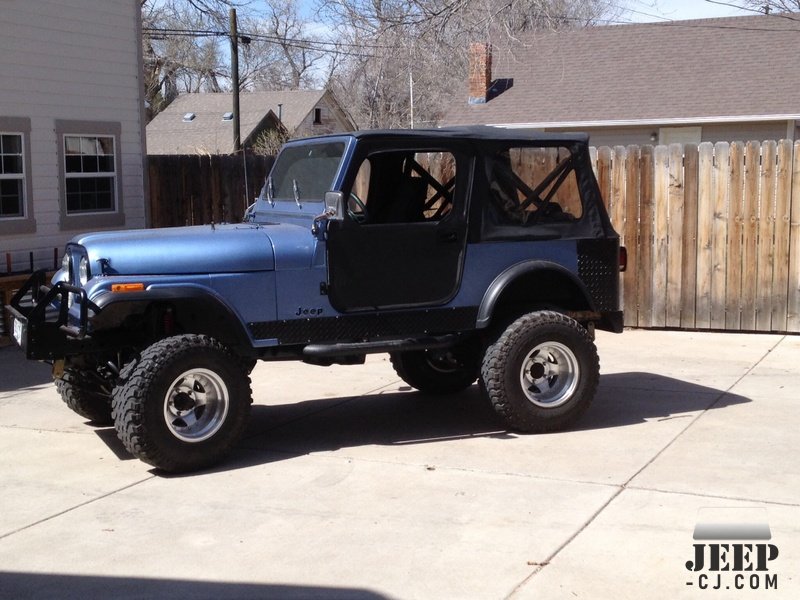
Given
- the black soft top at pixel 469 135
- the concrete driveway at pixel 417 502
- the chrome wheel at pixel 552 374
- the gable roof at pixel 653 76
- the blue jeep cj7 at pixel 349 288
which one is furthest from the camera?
the gable roof at pixel 653 76

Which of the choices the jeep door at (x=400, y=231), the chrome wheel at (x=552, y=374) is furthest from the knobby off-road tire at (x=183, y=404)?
the chrome wheel at (x=552, y=374)

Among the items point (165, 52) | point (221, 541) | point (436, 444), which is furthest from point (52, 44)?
point (165, 52)

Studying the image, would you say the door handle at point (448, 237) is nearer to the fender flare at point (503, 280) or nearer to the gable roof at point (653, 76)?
the fender flare at point (503, 280)

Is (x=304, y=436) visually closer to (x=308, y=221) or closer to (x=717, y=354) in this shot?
(x=308, y=221)

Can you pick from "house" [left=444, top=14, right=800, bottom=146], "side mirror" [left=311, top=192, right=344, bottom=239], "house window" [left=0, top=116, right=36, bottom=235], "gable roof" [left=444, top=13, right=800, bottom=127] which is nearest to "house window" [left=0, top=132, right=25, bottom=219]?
"house window" [left=0, top=116, right=36, bottom=235]

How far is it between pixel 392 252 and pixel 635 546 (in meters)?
2.75

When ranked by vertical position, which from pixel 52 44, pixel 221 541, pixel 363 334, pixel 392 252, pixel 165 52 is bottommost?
pixel 221 541

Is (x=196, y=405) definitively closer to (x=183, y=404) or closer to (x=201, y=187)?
(x=183, y=404)

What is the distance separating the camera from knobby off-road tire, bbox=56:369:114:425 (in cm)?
714

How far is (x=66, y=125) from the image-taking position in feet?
45.2

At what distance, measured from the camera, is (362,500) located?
6.06m

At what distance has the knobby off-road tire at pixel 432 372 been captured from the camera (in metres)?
8.66

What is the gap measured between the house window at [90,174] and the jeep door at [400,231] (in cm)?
750

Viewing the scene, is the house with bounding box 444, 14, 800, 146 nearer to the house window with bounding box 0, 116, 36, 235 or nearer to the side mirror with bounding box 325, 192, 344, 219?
the house window with bounding box 0, 116, 36, 235
